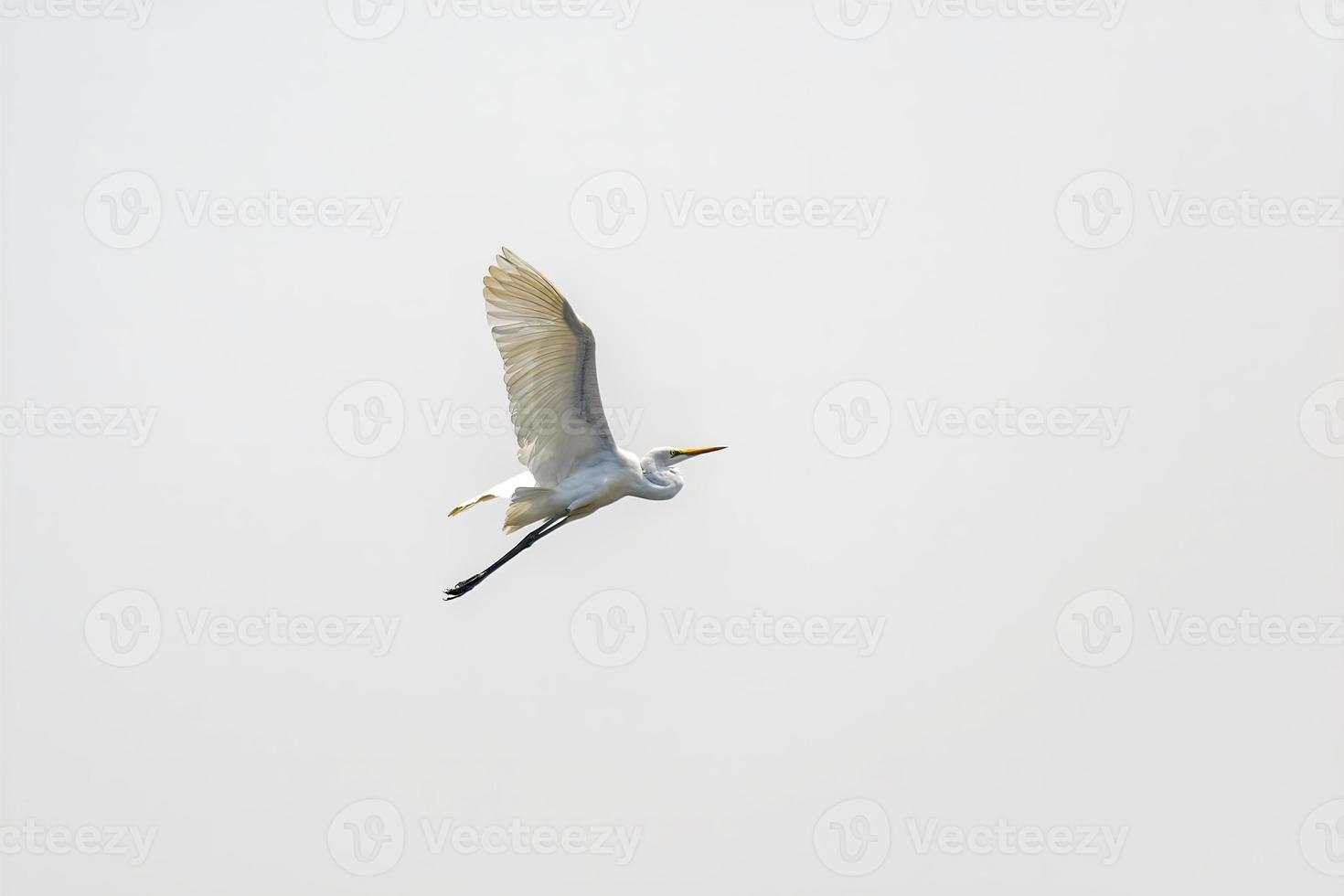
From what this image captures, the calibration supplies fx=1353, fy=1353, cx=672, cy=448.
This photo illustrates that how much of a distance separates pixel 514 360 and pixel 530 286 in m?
0.59

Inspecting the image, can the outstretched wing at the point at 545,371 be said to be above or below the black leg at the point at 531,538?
above

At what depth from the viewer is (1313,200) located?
12.6m

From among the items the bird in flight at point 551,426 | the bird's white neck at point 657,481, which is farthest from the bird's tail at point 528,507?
the bird's white neck at point 657,481

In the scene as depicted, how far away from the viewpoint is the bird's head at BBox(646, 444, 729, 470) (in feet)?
28.3

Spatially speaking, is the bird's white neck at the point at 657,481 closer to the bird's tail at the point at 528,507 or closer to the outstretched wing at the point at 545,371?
the outstretched wing at the point at 545,371

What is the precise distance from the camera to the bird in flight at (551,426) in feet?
24.0

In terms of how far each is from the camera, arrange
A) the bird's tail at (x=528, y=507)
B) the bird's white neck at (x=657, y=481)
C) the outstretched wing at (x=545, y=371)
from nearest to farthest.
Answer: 1. the outstretched wing at (x=545, y=371)
2. the bird's tail at (x=528, y=507)
3. the bird's white neck at (x=657, y=481)

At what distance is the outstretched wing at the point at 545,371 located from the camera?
7219 mm

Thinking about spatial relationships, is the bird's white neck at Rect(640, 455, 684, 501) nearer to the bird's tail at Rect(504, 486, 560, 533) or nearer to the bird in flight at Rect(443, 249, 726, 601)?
the bird in flight at Rect(443, 249, 726, 601)

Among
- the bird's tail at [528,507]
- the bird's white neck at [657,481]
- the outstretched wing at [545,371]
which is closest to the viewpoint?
the outstretched wing at [545,371]

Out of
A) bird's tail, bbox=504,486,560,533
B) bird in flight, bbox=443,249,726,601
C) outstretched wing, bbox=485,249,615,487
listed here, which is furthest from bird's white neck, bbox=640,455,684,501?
bird's tail, bbox=504,486,560,533

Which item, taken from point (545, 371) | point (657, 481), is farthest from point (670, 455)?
point (545, 371)

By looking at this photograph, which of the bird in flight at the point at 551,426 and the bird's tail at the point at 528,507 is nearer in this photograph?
the bird in flight at the point at 551,426

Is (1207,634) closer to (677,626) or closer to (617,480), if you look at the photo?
(677,626)
